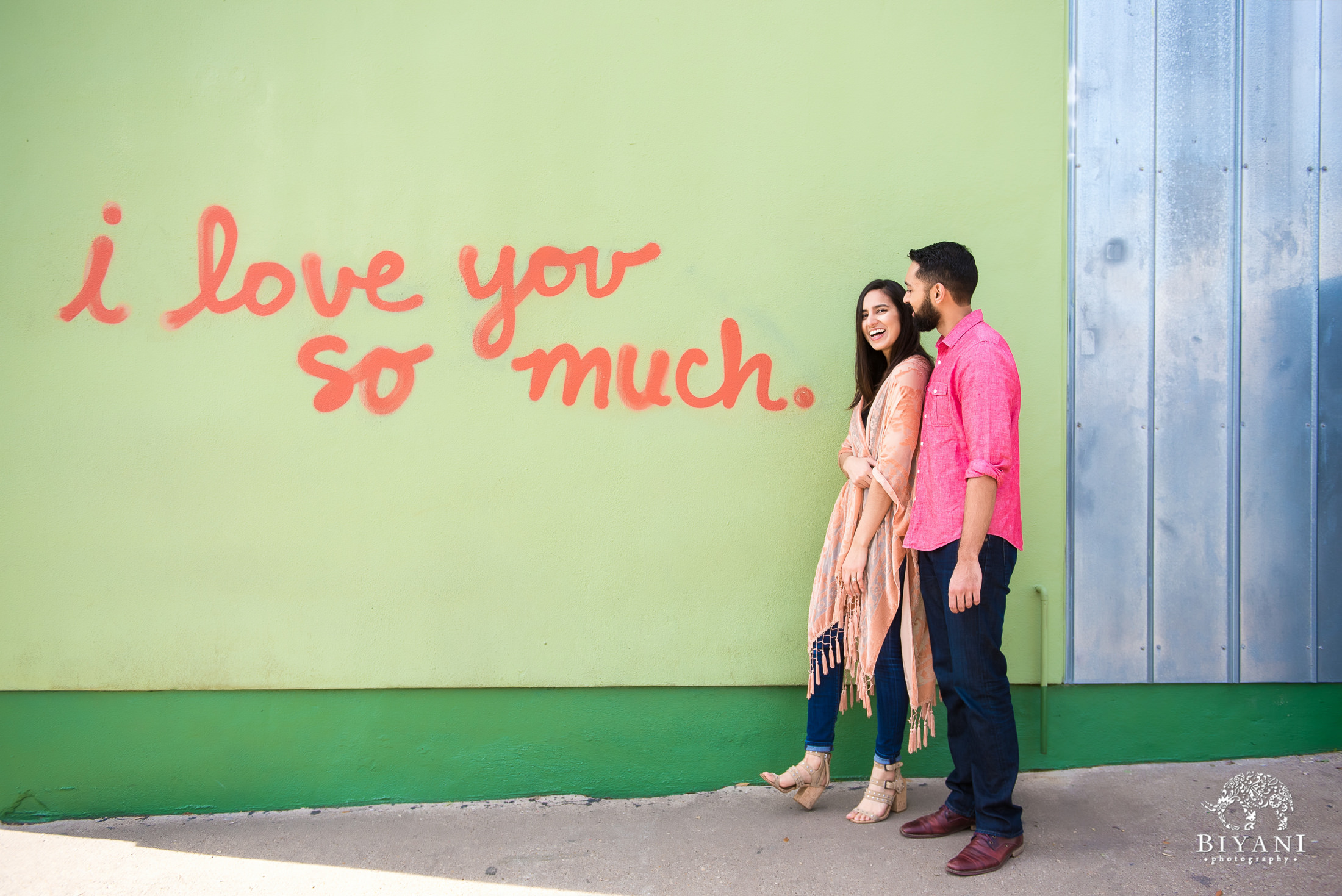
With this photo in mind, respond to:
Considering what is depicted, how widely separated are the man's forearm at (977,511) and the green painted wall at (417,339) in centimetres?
78

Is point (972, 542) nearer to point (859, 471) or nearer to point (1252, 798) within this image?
point (859, 471)

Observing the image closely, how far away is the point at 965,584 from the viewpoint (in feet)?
7.66

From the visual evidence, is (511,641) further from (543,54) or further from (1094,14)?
(1094,14)

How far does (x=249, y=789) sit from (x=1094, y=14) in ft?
14.4

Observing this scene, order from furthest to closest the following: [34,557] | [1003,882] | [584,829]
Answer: [34,557]
[584,829]
[1003,882]

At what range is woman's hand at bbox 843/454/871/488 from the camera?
2658 millimetres

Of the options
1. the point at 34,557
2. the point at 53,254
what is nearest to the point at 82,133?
the point at 53,254

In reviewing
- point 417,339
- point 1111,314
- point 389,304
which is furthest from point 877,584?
point 389,304

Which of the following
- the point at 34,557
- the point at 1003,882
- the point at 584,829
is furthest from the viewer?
the point at 34,557

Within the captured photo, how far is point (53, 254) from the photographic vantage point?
2.97 metres

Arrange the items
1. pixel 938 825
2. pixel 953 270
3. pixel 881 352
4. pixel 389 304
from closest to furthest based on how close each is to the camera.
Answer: pixel 953 270 → pixel 938 825 → pixel 881 352 → pixel 389 304

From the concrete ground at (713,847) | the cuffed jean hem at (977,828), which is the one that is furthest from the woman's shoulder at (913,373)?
the concrete ground at (713,847)

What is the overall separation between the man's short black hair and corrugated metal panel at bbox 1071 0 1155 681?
798 millimetres

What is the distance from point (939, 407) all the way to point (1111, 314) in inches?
43.0
